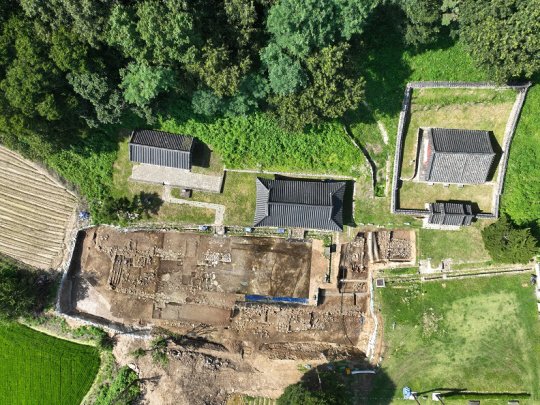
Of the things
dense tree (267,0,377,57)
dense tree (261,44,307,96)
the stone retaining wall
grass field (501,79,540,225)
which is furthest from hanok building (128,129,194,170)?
grass field (501,79,540,225)

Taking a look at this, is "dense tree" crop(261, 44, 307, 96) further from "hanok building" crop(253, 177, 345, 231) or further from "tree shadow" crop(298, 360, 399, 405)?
"tree shadow" crop(298, 360, 399, 405)

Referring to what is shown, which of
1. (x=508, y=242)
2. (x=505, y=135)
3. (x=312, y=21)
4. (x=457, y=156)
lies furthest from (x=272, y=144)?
(x=508, y=242)

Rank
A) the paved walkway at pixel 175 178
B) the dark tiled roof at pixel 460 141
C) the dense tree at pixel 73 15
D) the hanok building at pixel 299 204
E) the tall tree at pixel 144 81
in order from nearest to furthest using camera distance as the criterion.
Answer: the dense tree at pixel 73 15, the tall tree at pixel 144 81, the dark tiled roof at pixel 460 141, the hanok building at pixel 299 204, the paved walkway at pixel 175 178

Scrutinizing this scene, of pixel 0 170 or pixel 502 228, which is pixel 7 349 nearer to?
pixel 0 170

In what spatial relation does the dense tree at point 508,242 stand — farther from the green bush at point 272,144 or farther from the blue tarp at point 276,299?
the blue tarp at point 276,299

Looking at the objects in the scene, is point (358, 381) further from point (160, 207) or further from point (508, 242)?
point (160, 207)

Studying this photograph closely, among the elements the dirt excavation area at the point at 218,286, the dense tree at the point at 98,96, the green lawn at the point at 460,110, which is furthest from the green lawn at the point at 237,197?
the green lawn at the point at 460,110
